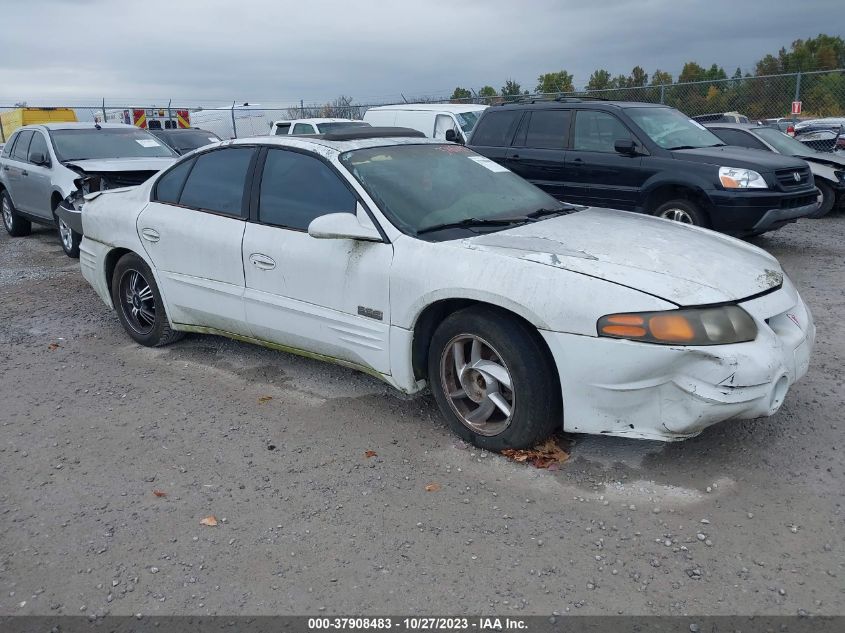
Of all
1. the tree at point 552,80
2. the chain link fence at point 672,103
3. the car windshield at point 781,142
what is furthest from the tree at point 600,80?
the car windshield at point 781,142

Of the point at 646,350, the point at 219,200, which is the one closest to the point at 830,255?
the point at 646,350

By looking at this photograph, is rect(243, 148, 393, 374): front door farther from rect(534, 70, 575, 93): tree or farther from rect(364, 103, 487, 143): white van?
rect(534, 70, 575, 93): tree

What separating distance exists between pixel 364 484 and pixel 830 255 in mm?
7029

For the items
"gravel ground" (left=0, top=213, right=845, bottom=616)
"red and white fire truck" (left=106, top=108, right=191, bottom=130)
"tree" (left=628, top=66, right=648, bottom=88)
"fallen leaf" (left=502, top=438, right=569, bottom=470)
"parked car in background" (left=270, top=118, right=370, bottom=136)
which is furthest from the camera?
"tree" (left=628, top=66, right=648, bottom=88)

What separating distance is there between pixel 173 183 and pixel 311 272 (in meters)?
1.68

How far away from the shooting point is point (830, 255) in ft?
27.1

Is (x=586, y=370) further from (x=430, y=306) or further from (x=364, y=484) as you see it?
(x=364, y=484)

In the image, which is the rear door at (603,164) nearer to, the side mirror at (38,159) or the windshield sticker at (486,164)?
the windshield sticker at (486,164)

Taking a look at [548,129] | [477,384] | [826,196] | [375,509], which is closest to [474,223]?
[477,384]

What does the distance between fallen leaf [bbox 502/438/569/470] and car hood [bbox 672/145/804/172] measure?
519 centimetres

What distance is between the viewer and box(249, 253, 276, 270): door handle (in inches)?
172

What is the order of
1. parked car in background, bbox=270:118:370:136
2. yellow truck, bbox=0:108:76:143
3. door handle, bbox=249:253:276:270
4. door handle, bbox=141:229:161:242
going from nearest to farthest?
door handle, bbox=249:253:276:270 → door handle, bbox=141:229:161:242 → parked car in background, bbox=270:118:370:136 → yellow truck, bbox=0:108:76:143

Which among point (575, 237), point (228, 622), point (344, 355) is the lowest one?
point (228, 622)

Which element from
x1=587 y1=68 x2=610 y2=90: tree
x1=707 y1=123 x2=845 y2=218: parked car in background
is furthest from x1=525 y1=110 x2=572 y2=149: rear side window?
x1=587 y1=68 x2=610 y2=90: tree
